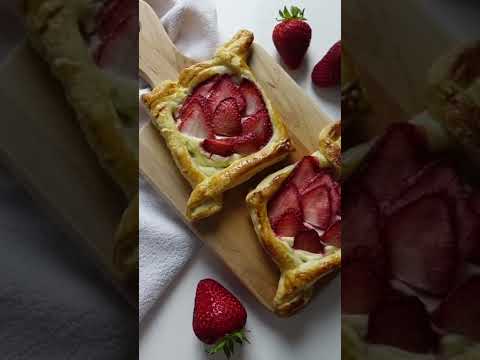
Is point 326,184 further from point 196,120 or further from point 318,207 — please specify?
point 196,120

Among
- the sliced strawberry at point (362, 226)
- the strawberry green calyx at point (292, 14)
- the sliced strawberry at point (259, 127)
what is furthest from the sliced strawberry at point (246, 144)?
the sliced strawberry at point (362, 226)

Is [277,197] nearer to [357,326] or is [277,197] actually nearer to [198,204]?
[198,204]

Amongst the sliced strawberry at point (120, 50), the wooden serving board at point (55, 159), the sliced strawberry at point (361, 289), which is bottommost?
the sliced strawberry at point (361, 289)

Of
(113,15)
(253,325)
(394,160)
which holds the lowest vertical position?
(253,325)

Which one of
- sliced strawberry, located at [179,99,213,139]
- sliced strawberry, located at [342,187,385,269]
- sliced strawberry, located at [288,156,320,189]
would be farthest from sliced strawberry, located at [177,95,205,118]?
sliced strawberry, located at [342,187,385,269]

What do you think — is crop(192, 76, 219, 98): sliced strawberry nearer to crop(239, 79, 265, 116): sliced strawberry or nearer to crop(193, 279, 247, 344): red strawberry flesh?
crop(239, 79, 265, 116): sliced strawberry

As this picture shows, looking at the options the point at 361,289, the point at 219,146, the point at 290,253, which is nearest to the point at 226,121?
the point at 219,146

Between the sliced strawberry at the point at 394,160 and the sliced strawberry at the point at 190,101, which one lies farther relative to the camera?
the sliced strawberry at the point at 190,101

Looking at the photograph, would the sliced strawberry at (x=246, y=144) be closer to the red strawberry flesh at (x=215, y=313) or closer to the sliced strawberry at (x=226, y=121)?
the sliced strawberry at (x=226, y=121)

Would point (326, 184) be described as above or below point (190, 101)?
below
